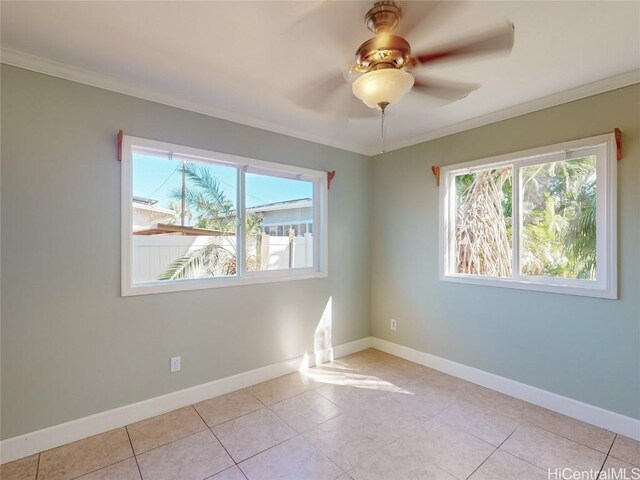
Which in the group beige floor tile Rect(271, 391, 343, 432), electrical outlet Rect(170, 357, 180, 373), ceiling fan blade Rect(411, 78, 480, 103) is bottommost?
beige floor tile Rect(271, 391, 343, 432)

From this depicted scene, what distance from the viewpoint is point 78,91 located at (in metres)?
2.06

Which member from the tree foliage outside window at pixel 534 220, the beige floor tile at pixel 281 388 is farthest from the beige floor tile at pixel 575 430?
the beige floor tile at pixel 281 388

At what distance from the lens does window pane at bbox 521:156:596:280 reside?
7.63 ft

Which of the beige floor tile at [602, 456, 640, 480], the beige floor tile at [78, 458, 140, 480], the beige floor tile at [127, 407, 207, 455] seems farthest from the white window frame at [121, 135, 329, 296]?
the beige floor tile at [602, 456, 640, 480]

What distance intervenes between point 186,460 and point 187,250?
1.46 meters

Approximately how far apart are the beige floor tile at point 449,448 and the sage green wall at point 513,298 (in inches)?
35.3

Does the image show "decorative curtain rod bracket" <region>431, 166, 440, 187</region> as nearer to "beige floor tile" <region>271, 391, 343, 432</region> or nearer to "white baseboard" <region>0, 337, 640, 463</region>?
"white baseboard" <region>0, 337, 640, 463</region>

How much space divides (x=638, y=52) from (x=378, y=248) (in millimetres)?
2575

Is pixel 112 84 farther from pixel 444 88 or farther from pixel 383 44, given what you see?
pixel 444 88

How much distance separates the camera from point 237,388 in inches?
107

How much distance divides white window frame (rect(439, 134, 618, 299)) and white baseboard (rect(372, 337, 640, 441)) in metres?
0.81

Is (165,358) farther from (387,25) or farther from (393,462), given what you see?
(387,25)

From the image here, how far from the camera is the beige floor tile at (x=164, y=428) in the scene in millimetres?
2010

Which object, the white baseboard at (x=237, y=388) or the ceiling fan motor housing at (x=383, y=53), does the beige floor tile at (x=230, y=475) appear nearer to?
the white baseboard at (x=237, y=388)
